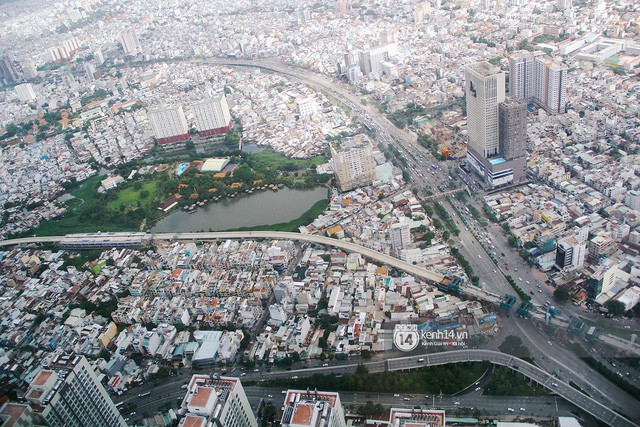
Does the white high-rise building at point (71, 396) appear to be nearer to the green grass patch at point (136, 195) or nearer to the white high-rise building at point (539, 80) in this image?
the green grass patch at point (136, 195)

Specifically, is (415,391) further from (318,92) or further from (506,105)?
(318,92)

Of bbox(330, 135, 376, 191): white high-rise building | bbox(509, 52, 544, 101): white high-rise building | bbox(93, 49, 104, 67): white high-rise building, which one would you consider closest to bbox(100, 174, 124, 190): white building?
bbox(330, 135, 376, 191): white high-rise building

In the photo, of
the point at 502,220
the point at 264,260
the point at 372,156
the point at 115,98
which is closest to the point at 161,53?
the point at 115,98

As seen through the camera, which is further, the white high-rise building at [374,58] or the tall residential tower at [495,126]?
the white high-rise building at [374,58]

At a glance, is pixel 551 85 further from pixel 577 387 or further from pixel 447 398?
pixel 447 398

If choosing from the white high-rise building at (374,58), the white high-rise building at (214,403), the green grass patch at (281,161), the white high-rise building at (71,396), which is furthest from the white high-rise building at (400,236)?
the white high-rise building at (374,58)

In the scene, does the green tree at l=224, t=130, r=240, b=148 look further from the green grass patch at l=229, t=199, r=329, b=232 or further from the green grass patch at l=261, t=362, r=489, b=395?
the green grass patch at l=261, t=362, r=489, b=395

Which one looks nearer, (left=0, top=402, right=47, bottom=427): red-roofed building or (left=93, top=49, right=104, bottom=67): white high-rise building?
(left=0, top=402, right=47, bottom=427): red-roofed building
